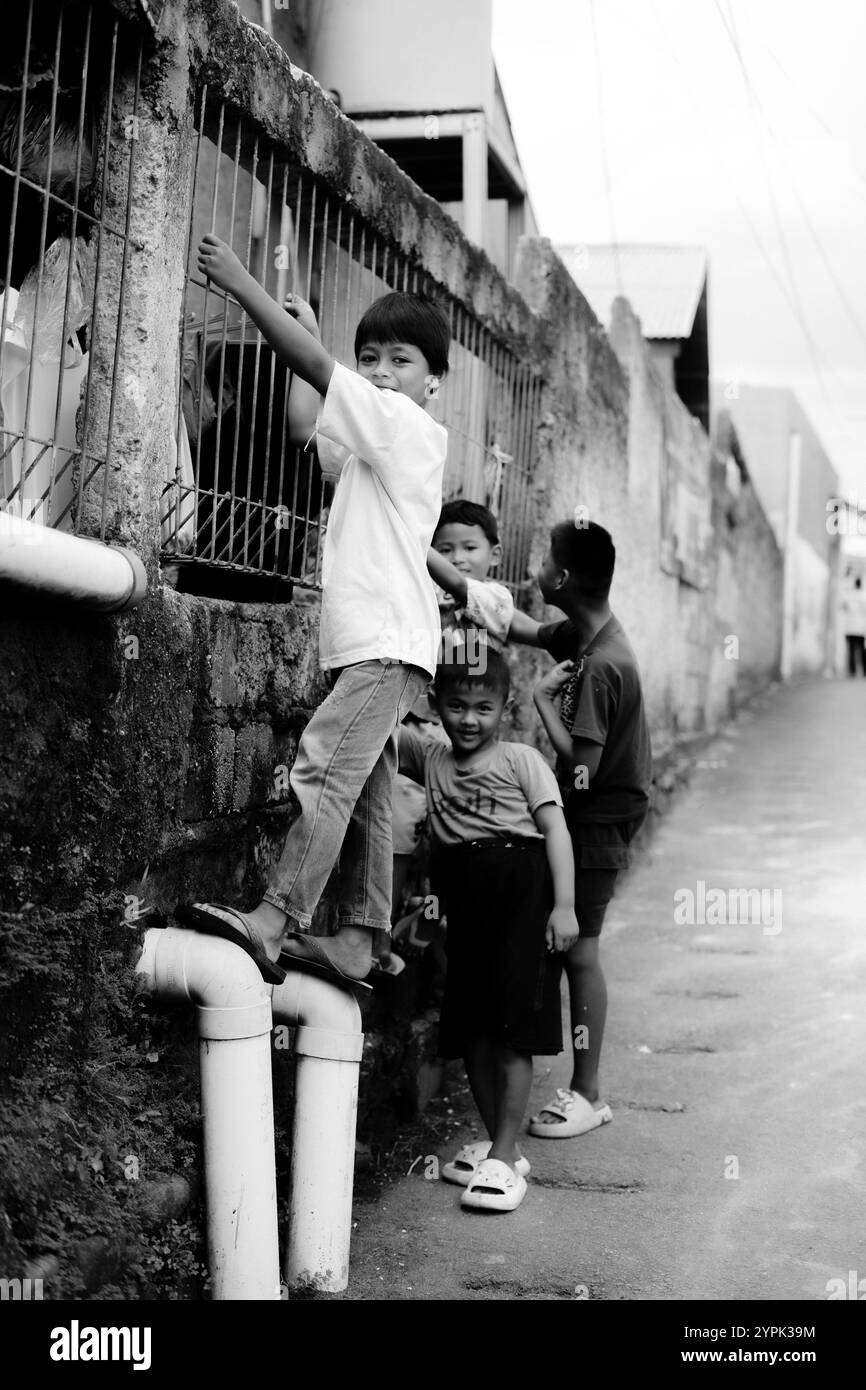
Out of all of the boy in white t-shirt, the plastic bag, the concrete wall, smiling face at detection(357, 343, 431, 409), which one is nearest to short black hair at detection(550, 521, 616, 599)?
the boy in white t-shirt

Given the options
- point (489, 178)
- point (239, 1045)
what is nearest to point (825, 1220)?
point (239, 1045)

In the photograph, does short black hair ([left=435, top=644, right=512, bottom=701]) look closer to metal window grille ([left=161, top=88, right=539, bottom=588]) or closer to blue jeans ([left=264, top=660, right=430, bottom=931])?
metal window grille ([left=161, top=88, right=539, bottom=588])

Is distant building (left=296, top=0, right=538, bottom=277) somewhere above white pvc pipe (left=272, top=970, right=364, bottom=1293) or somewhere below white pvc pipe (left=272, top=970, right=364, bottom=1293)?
above

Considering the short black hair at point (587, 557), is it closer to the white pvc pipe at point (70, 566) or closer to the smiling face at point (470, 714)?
the smiling face at point (470, 714)

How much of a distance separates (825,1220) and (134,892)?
6.16ft

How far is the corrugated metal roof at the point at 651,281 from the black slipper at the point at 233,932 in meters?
11.7

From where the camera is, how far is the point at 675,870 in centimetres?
777

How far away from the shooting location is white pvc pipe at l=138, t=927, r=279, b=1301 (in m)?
2.72

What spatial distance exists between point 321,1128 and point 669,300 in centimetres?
1274

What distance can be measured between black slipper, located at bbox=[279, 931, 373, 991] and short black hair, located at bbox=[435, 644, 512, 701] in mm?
900

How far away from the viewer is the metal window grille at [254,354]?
3.23m

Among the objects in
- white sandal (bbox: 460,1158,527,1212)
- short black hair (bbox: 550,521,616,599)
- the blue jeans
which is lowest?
white sandal (bbox: 460,1158,527,1212)

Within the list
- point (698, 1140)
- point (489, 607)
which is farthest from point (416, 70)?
point (698, 1140)

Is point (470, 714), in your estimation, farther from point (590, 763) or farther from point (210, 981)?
point (210, 981)
